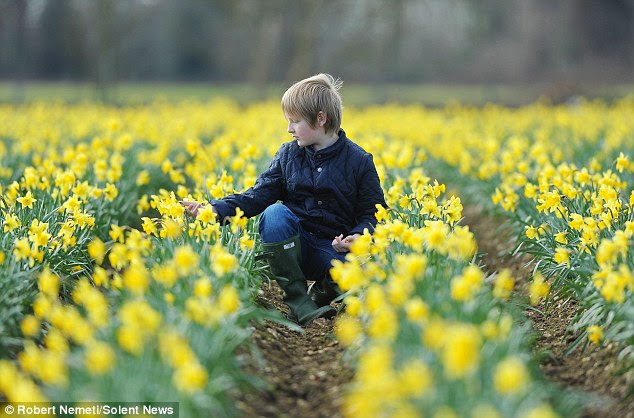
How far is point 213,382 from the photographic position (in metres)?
2.61

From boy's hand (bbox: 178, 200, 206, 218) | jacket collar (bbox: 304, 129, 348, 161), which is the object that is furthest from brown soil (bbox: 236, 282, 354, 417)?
jacket collar (bbox: 304, 129, 348, 161)

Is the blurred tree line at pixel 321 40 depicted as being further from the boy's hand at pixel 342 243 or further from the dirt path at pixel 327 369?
the dirt path at pixel 327 369

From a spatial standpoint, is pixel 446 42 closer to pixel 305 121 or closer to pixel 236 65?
pixel 236 65

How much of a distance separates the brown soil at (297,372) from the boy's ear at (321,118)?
0.92m

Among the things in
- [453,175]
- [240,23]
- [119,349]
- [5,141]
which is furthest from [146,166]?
[240,23]

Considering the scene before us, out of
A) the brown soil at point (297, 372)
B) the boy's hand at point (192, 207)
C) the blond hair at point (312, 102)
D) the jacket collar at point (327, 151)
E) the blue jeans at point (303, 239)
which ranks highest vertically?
the blond hair at point (312, 102)

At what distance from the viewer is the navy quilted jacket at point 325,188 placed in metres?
4.19

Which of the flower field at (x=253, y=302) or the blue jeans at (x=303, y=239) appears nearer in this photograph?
A: the flower field at (x=253, y=302)

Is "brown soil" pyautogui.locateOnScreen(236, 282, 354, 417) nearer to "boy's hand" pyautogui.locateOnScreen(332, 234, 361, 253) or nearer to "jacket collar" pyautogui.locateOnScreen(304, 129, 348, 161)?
"boy's hand" pyautogui.locateOnScreen(332, 234, 361, 253)

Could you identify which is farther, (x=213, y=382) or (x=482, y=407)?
(x=213, y=382)

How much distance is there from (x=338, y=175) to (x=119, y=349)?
5.83ft

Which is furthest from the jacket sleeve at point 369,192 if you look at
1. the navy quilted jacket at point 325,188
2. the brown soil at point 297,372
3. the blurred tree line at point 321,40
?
the blurred tree line at point 321,40

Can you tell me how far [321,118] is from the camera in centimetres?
412

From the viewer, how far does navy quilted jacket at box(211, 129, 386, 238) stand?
Result: 165 inches
